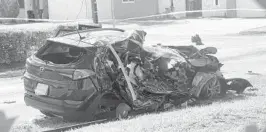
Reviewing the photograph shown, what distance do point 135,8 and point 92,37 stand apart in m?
32.6

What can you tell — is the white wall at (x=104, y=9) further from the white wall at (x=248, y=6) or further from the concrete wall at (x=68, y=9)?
the white wall at (x=248, y=6)

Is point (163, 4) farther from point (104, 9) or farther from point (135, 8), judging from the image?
point (104, 9)

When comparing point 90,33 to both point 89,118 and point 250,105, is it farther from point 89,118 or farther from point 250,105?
point 250,105

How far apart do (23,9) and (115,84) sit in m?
34.5

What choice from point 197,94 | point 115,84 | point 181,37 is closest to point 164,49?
point 197,94

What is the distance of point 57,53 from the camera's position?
856 centimetres

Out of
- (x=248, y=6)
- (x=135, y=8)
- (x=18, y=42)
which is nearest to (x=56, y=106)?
(x=18, y=42)

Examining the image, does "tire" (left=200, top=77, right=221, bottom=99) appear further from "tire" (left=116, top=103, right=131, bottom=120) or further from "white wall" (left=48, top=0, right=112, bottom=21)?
"white wall" (left=48, top=0, right=112, bottom=21)

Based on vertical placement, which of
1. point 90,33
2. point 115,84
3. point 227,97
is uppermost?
point 90,33

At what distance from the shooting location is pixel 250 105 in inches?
308

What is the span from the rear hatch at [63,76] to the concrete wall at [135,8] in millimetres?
31581

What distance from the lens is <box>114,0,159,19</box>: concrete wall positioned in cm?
4009

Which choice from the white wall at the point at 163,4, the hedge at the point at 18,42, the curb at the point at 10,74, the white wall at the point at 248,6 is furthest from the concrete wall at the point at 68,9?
Result: the curb at the point at 10,74

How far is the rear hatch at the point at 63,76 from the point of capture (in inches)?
307
